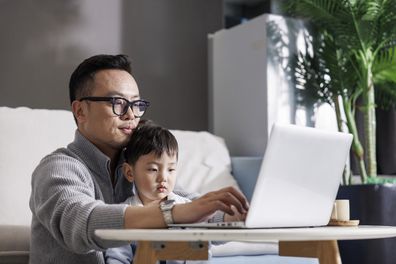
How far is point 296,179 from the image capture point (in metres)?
1.29

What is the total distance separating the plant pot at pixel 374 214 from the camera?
264cm

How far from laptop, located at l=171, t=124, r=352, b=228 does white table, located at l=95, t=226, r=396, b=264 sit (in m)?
0.05

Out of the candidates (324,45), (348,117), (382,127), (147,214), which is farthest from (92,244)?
(382,127)

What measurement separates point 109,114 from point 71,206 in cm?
37

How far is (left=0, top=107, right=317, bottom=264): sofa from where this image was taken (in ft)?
7.26

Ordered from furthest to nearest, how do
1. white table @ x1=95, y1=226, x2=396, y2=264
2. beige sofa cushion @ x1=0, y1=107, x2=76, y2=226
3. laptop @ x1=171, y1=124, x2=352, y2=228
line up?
1. beige sofa cushion @ x1=0, y1=107, x2=76, y2=226
2. laptop @ x1=171, y1=124, x2=352, y2=228
3. white table @ x1=95, y1=226, x2=396, y2=264

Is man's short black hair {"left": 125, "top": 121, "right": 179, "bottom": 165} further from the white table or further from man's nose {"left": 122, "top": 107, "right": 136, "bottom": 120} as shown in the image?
the white table

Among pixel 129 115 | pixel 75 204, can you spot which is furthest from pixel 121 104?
pixel 75 204

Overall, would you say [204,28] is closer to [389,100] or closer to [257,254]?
[389,100]

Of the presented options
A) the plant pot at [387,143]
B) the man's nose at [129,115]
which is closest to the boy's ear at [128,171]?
the man's nose at [129,115]

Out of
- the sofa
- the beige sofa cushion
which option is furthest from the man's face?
the beige sofa cushion

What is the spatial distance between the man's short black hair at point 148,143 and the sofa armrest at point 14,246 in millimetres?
600

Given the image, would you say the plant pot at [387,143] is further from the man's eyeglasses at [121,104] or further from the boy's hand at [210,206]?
the boy's hand at [210,206]

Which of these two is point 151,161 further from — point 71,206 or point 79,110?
point 71,206
